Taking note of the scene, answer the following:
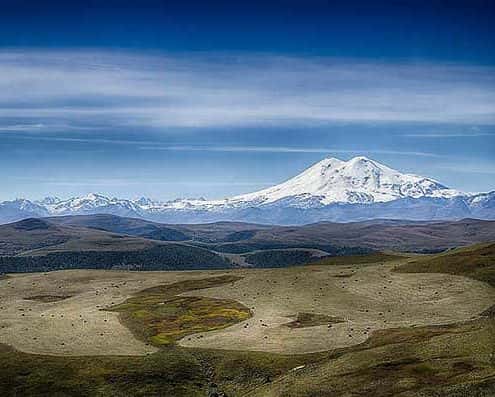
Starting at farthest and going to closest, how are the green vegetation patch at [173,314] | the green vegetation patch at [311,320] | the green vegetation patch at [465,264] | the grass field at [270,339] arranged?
the green vegetation patch at [465,264] < the green vegetation patch at [173,314] < the green vegetation patch at [311,320] < the grass field at [270,339]

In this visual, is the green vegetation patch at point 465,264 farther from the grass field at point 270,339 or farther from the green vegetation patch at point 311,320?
the green vegetation patch at point 311,320

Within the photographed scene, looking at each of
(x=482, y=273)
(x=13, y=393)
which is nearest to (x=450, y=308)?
(x=482, y=273)

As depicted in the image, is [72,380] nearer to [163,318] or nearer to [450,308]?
[163,318]

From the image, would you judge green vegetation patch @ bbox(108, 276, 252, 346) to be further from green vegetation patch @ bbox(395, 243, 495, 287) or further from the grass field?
green vegetation patch @ bbox(395, 243, 495, 287)

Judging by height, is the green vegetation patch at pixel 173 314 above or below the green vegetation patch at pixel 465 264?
below

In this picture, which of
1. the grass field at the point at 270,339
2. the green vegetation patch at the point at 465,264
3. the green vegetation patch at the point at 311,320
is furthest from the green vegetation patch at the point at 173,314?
the green vegetation patch at the point at 465,264

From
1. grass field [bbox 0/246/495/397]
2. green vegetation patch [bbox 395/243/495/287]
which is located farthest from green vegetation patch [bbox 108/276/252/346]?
green vegetation patch [bbox 395/243/495/287]

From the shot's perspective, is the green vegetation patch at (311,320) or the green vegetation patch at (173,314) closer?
the green vegetation patch at (311,320)
